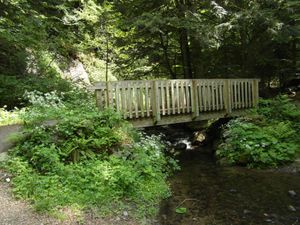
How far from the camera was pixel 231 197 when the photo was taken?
645 centimetres

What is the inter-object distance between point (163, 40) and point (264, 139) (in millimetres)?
7073

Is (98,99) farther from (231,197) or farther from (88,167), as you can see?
(231,197)

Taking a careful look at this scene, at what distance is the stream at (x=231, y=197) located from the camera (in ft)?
17.9

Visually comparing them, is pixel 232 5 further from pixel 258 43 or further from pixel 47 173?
pixel 47 173

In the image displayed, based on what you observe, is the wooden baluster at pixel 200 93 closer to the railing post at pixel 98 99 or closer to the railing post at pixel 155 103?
the railing post at pixel 155 103

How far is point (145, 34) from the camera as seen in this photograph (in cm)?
1334

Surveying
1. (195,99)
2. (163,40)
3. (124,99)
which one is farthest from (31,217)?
(163,40)

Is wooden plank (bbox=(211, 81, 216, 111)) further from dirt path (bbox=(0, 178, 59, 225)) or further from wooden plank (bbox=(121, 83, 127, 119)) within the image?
dirt path (bbox=(0, 178, 59, 225))

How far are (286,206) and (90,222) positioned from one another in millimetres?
3604

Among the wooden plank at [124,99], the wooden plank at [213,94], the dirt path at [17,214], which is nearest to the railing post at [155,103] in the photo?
the wooden plank at [124,99]

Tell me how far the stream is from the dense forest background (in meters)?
5.52

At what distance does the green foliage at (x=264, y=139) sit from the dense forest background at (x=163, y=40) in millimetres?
3092

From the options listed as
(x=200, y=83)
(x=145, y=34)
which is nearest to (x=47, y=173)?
(x=200, y=83)

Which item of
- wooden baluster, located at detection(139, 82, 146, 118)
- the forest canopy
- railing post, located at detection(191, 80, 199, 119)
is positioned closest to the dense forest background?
the forest canopy
